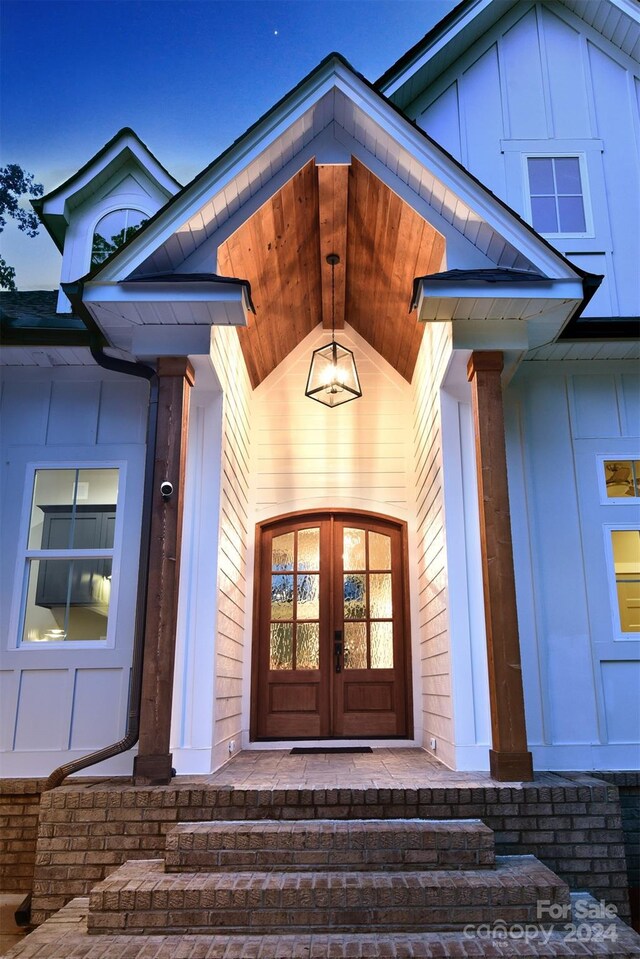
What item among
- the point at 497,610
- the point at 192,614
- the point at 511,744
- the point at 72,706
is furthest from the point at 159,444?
the point at 511,744

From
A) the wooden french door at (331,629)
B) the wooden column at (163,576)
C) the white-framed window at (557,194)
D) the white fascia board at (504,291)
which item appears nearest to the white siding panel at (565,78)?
the white-framed window at (557,194)

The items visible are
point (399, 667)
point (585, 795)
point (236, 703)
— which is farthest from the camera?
point (399, 667)

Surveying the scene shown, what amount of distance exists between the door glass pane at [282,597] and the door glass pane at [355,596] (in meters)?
0.50

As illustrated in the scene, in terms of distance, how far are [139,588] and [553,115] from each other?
546 centimetres

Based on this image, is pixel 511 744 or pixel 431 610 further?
pixel 431 610

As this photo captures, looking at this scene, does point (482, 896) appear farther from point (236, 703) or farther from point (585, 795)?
point (236, 703)

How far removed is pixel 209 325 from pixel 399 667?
137 inches

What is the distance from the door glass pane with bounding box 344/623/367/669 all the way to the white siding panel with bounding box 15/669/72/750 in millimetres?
2473

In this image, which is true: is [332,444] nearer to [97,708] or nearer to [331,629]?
[331,629]

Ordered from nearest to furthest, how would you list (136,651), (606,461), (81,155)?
(136,651)
(606,461)
(81,155)

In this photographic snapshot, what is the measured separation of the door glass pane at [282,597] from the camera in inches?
251

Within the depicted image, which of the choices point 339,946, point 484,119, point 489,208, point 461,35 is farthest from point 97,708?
point 461,35

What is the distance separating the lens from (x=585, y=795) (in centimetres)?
Answer: 377

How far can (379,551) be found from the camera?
6.54 m
